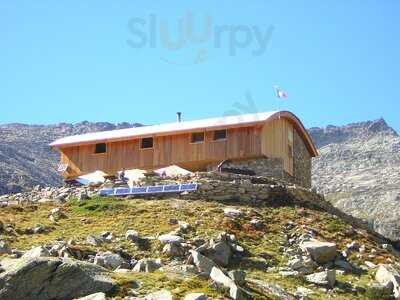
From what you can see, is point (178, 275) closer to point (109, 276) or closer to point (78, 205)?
point (109, 276)

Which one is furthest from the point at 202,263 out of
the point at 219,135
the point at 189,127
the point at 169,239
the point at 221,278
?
the point at 189,127

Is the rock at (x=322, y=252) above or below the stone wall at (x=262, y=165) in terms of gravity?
below

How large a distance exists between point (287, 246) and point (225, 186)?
7.66 m

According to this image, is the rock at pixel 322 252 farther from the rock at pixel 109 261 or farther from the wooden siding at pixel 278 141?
the wooden siding at pixel 278 141

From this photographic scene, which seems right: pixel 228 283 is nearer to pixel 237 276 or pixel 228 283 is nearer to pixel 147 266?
pixel 237 276

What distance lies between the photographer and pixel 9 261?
16266mm

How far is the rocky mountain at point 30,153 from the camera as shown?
4767 inches

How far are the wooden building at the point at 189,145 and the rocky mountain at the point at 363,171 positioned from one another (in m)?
41.6

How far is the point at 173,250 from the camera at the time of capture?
23.8m

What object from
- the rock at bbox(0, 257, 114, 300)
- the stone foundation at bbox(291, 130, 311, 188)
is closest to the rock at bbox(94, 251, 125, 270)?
the rock at bbox(0, 257, 114, 300)

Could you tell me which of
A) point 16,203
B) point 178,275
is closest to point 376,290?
point 178,275

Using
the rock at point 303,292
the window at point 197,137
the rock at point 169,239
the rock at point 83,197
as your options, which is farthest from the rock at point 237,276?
the window at point 197,137

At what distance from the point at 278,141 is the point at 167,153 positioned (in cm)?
726

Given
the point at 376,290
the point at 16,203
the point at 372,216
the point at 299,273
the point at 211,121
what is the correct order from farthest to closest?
the point at 372,216, the point at 211,121, the point at 16,203, the point at 299,273, the point at 376,290
